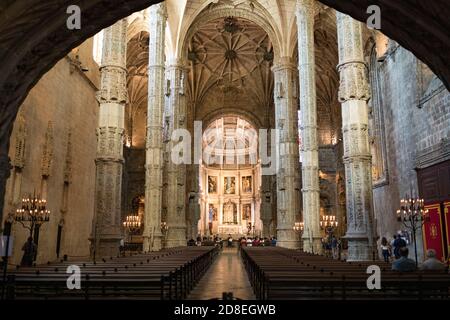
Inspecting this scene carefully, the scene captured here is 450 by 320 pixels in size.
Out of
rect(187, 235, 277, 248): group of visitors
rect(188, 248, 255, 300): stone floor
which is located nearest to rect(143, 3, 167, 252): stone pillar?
rect(188, 248, 255, 300): stone floor

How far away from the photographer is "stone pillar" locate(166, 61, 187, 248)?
28703 mm

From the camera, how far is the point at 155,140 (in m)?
23.5

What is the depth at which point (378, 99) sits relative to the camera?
2662cm

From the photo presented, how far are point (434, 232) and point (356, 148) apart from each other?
23.8ft

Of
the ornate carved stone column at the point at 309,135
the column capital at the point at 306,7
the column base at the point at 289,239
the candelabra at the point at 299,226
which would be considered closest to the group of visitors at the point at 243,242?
the column base at the point at 289,239

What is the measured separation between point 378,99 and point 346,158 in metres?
13.2

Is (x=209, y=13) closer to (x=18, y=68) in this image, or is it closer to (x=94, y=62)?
(x=94, y=62)

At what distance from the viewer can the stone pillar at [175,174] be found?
28.7m

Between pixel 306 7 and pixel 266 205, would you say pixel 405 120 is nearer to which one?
pixel 306 7

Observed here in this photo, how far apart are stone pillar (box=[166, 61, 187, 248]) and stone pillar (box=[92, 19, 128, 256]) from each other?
45.9 feet

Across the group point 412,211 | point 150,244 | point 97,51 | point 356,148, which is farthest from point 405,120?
point 97,51

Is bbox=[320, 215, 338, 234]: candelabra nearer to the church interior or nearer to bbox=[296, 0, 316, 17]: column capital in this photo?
the church interior
